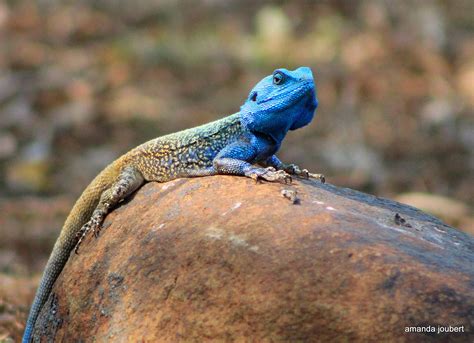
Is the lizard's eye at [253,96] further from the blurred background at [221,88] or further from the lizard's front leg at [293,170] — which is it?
the blurred background at [221,88]

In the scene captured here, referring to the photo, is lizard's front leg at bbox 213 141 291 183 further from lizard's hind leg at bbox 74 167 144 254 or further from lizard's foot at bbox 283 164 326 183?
lizard's hind leg at bbox 74 167 144 254

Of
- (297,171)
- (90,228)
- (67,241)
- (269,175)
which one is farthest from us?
(67,241)

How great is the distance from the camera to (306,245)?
3.88 m

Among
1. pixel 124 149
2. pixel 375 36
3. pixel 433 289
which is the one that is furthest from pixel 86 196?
pixel 375 36

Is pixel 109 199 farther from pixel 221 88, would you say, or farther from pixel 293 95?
pixel 221 88

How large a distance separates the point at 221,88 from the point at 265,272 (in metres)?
11.2

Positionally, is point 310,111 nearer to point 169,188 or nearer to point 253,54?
point 169,188

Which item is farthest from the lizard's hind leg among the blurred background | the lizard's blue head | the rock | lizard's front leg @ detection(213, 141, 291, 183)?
the blurred background

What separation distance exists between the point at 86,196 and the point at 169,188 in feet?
3.11

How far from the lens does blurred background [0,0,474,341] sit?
39.5ft

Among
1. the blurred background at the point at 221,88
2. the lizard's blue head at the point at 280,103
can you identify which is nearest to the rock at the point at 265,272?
the lizard's blue head at the point at 280,103

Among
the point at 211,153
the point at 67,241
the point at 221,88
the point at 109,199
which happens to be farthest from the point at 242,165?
the point at 221,88

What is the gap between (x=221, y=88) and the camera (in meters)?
14.7

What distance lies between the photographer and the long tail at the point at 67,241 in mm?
5484
